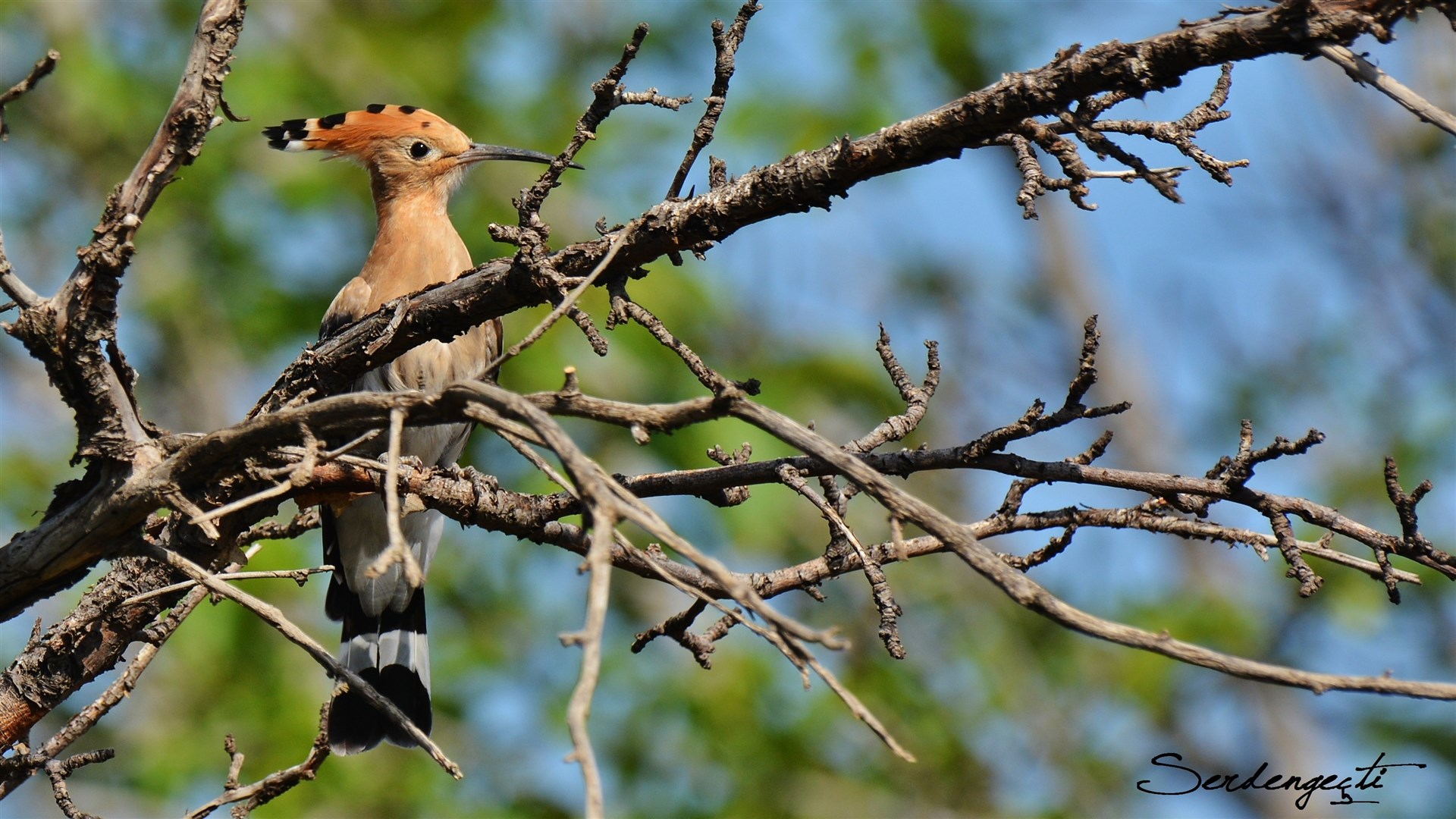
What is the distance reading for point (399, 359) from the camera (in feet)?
14.0

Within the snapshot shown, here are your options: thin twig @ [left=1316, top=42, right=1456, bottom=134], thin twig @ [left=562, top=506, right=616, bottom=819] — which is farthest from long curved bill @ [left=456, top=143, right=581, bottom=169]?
thin twig @ [left=562, top=506, right=616, bottom=819]

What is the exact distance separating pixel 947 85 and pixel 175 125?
8.05 meters

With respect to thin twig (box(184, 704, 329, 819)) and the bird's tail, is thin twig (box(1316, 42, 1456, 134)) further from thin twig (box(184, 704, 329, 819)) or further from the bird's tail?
the bird's tail

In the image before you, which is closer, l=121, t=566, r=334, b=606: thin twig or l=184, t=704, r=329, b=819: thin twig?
l=121, t=566, r=334, b=606: thin twig

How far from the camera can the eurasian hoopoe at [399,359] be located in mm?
4395

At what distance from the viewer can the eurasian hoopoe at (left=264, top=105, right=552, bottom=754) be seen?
4395mm

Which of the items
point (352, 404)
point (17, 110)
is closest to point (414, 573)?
point (352, 404)

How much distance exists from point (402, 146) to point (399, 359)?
105cm

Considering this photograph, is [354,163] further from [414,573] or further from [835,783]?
[414,573]

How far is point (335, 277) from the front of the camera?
5.90 metres

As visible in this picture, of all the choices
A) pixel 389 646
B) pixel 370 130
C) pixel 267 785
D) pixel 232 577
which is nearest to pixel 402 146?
pixel 370 130

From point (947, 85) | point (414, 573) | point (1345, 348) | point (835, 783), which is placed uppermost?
point (947, 85)

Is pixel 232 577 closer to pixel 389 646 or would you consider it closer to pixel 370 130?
pixel 389 646

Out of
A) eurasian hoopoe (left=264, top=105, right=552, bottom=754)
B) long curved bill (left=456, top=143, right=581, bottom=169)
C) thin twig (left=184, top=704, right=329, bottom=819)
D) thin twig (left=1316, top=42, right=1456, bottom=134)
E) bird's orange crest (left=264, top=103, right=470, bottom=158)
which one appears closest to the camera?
thin twig (left=1316, top=42, right=1456, bottom=134)
